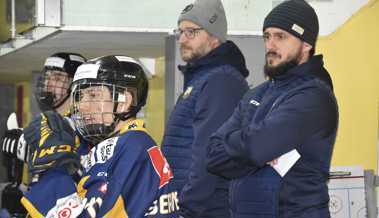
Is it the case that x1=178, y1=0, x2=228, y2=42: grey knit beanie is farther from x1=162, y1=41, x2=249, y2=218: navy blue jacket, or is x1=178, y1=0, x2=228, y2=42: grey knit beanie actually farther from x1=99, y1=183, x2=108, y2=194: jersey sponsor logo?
x1=99, y1=183, x2=108, y2=194: jersey sponsor logo

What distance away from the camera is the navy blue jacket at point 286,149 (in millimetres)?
2586

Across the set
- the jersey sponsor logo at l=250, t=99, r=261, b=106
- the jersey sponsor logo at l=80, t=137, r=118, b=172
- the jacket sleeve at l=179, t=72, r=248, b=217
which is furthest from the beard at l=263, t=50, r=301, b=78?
the jersey sponsor logo at l=80, t=137, r=118, b=172

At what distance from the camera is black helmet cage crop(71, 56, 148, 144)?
2553 mm

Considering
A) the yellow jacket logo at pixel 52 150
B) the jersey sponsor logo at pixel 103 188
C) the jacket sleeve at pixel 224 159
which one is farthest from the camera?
the jacket sleeve at pixel 224 159

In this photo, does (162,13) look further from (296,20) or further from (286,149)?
(286,149)

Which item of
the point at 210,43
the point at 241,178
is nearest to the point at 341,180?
the point at 210,43

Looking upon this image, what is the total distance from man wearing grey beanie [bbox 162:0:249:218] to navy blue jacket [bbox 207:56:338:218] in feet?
1.19

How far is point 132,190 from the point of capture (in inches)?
91.5

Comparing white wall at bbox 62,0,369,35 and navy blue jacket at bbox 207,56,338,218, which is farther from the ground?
white wall at bbox 62,0,369,35

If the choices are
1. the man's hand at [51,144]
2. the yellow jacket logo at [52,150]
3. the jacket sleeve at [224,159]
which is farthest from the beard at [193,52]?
the yellow jacket logo at [52,150]

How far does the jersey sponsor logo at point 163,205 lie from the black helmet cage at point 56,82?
1496 mm

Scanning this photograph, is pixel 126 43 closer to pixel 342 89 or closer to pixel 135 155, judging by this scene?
pixel 342 89

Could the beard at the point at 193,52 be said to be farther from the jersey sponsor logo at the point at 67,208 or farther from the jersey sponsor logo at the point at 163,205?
the jersey sponsor logo at the point at 67,208

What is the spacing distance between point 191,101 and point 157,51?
2.56m
